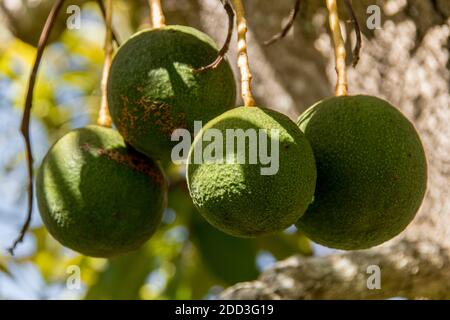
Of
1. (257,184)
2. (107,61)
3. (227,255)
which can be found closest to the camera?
(257,184)

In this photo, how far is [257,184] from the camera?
1358 mm

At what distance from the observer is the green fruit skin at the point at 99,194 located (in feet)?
5.66

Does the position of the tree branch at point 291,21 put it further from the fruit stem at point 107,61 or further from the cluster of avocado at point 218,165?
the fruit stem at point 107,61

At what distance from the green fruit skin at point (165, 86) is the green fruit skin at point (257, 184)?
0.63 ft

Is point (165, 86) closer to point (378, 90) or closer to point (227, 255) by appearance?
point (378, 90)

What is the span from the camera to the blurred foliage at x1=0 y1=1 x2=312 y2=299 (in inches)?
112

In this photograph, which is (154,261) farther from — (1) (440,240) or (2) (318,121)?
(2) (318,121)

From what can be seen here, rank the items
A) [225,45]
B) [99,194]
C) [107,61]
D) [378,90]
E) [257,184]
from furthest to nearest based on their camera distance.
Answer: [378,90] < [107,61] < [99,194] < [225,45] < [257,184]

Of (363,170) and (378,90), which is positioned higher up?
(363,170)

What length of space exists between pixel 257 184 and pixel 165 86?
34 centimetres

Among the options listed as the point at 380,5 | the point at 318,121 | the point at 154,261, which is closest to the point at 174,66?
the point at 318,121

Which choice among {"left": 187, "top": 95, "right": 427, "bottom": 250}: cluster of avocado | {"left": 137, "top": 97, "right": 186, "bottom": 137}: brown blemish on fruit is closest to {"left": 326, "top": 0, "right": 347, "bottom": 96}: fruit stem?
{"left": 187, "top": 95, "right": 427, "bottom": 250}: cluster of avocado

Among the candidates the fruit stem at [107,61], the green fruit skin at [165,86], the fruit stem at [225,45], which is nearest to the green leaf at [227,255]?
the fruit stem at [107,61]

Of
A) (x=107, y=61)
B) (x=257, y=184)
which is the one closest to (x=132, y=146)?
(x=107, y=61)
